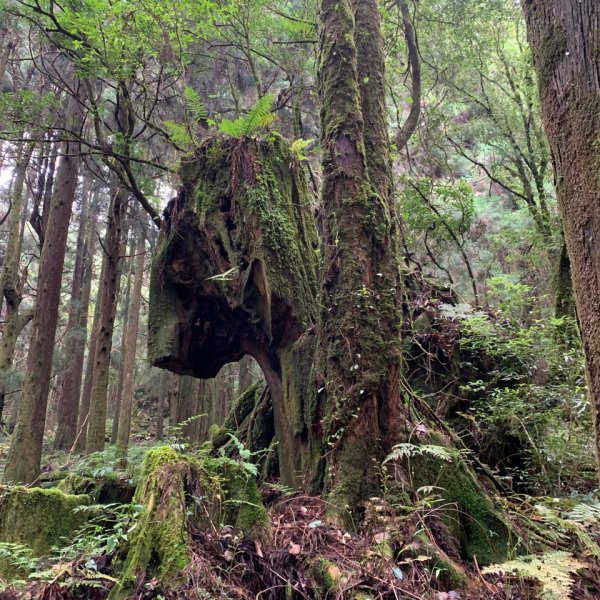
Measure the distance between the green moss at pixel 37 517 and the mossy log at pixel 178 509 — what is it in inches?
35.1

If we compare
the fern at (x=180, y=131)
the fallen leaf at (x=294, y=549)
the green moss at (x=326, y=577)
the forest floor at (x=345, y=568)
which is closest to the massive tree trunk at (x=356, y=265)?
the forest floor at (x=345, y=568)

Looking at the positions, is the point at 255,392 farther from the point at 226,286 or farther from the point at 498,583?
the point at 498,583

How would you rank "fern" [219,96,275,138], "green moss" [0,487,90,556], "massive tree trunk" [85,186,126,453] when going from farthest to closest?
"massive tree trunk" [85,186,126,453] → "fern" [219,96,275,138] → "green moss" [0,487,90,556]

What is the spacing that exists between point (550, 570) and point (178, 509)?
2.17 meters

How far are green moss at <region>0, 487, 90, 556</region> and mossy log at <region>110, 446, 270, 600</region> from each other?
89cm

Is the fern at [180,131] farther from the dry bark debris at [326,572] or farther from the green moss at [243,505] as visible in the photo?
the dry bark debris at [326,572]

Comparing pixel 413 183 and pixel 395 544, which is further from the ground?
pixel 413 183

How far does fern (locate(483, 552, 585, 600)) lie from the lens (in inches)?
89.6

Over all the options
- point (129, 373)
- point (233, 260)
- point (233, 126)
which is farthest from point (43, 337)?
point (233, 126)

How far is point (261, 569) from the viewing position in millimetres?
2836

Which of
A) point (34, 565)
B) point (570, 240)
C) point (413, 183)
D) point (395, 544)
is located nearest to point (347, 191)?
point (570, 240)

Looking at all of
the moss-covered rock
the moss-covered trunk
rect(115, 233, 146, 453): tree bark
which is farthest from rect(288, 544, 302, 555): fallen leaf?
rect(115, 233, 146, 453): tree bark

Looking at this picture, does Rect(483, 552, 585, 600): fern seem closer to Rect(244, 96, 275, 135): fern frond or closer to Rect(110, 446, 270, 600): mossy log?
Rect(110, 446, 270, 600): mossy log

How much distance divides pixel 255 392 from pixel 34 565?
18.2ft
